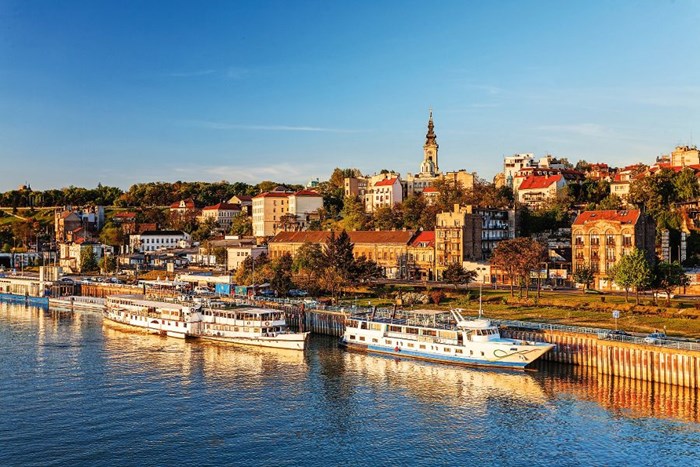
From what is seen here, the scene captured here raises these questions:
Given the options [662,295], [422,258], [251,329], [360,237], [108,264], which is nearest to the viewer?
[251,329]

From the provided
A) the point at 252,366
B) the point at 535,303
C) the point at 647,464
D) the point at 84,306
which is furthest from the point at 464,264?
the point at 647,464

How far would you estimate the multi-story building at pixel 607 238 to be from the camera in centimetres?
10369

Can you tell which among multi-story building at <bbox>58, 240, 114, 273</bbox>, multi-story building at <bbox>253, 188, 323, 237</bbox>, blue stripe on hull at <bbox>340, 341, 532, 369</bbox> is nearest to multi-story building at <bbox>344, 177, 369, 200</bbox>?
multi-story building at <bbox>253, 188, 323, 237</bbox>

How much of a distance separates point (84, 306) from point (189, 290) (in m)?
19.8

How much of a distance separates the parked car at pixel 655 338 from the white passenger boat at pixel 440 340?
8.55 meters

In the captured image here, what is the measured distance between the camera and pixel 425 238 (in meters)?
130

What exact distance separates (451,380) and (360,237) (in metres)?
77.8

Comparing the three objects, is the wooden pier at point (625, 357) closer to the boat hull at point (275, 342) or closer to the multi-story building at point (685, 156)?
the boat hull at point (275, 342)

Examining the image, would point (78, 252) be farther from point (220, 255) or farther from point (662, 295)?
point (662, 295)

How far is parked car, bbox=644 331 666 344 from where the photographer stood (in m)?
62.1

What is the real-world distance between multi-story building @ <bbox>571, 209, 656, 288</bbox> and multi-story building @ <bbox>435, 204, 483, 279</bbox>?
67.6 ft

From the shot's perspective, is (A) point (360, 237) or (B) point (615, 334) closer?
(B) point (615, 334)

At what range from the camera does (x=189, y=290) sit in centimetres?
12206

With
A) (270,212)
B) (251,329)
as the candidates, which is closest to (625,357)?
(251,329)
